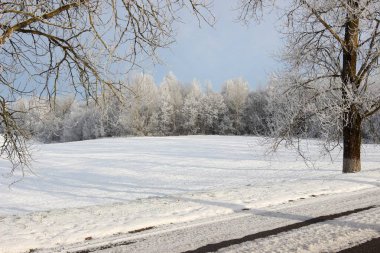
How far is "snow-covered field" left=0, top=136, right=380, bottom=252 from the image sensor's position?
6.96 meters

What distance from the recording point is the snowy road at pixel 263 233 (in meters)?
5.11

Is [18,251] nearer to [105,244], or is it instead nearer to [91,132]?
[105,244]

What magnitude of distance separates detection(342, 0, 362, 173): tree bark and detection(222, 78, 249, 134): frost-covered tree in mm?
59115

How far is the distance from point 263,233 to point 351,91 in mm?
9086

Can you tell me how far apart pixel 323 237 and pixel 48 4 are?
5.27 metres

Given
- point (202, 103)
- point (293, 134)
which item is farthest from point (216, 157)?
point (202, 103)

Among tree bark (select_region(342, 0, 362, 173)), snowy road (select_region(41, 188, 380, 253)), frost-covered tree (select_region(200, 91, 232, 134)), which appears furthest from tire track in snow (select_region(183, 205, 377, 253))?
frost-covered tree (select_region(200, 91, 232, 134))

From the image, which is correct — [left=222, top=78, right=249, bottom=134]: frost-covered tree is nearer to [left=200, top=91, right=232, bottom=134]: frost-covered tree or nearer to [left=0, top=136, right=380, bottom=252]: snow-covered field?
[left=200, top=91, right=232, bottom=134]: frost-covered tree

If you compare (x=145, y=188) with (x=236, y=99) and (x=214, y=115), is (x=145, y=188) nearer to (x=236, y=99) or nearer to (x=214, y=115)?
(x=214, y=115)

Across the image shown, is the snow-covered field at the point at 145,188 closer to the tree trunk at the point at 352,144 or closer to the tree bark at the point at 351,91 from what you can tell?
the tree trunk at the point at 352,144

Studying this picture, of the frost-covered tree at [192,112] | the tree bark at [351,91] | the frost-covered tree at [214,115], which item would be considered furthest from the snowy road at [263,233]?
the frost-covered tree at [214,115]

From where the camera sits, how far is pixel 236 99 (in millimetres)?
75875

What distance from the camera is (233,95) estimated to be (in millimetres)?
76438

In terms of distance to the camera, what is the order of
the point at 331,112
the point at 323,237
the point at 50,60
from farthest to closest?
1. the point at 331,112
2. the point at 50,60
3. the point at 323,237
